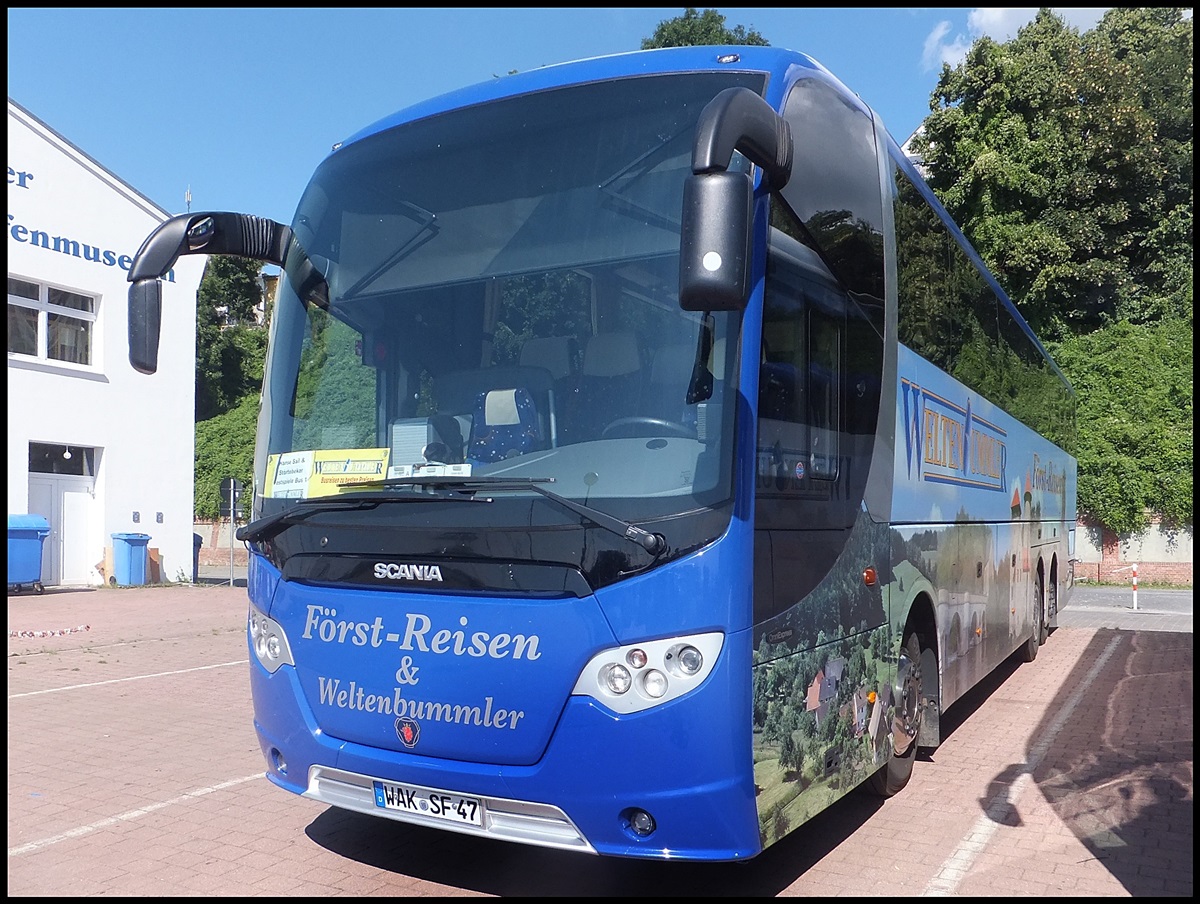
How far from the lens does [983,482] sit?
28.1 ft

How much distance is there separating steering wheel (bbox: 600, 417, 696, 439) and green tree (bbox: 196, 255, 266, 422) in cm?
4269

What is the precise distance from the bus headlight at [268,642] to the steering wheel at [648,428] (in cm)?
181

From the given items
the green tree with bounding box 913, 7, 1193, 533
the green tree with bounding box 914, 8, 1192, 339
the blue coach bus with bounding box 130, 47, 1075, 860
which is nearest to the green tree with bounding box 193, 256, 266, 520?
the green tree with bounding box 914, 8, 1192, 339

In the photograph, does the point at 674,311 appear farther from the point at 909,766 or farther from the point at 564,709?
the point at 909,766

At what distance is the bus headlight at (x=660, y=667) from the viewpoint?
4039mm

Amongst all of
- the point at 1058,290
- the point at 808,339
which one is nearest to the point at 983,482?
the point at 808,339

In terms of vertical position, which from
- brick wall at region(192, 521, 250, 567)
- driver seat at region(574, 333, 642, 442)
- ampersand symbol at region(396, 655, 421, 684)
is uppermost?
driver seat at region(574, 333, 642, 442)

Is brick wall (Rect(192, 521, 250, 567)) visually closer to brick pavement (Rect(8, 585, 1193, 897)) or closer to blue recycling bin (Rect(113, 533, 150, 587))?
blue recycling bin (Rect(113, 533, 150, 587))

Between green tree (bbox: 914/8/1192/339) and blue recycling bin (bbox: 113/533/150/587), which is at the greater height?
green tree (bbox: 914/8/1192/339)

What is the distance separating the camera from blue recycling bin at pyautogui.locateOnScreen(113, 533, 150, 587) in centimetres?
2314

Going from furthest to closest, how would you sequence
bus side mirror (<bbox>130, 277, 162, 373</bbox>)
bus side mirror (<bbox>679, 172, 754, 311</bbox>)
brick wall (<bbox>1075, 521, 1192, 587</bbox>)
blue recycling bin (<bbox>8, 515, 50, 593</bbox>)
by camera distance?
brick wall (<bbox>1075, 521, 1192, 587</bbox>) < blue recycling bin (<bbox>8, 515, 50, 593</bbox>) < bus side mirror (<bbox>130, 277, 162, 373</bbox>) < bus side mirror (<bbox>679, 172, 754, 311</bbox>)

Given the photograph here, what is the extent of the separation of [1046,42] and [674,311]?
109ft

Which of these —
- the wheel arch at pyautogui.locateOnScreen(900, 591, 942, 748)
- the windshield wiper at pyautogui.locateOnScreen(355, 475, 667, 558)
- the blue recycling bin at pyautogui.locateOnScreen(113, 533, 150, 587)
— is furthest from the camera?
the blue recycling bin at pyautogui.locateOnScreen(113, 533, 150, 587)

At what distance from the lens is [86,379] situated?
2297cm
